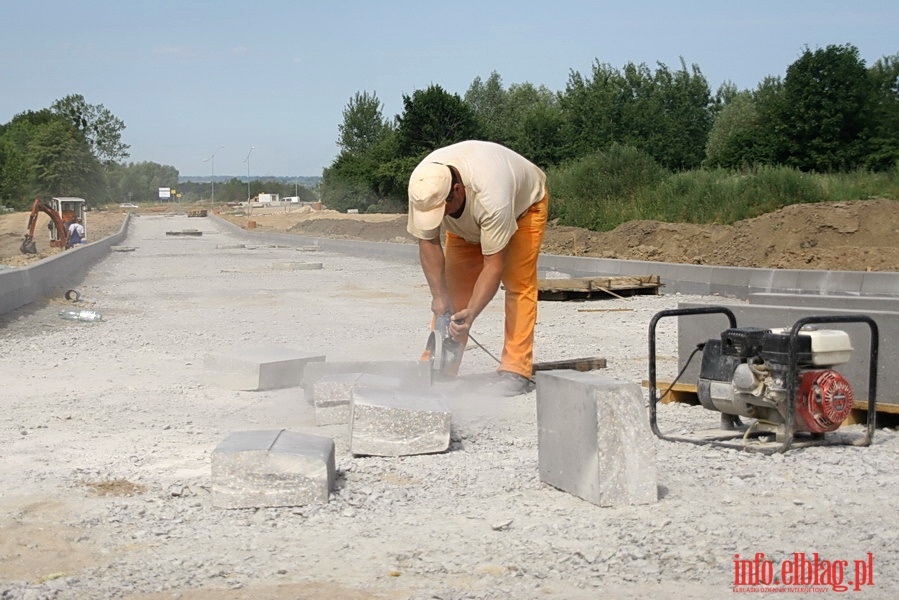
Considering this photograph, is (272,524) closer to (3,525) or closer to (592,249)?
(3,525)

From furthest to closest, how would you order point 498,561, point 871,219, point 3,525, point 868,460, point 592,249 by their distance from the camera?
point 592,249
point 871,219
point 868,460
point 3,525
point 498,561

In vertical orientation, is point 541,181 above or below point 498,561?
above

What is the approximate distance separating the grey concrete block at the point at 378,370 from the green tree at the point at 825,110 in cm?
5103

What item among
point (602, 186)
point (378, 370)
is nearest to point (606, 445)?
point (378, 370)

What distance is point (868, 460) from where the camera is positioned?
5441 millimetres

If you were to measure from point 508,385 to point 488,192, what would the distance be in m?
1.33

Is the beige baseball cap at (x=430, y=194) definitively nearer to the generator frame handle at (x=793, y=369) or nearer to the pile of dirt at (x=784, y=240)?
the generator frame handle at (x=793, y=369)

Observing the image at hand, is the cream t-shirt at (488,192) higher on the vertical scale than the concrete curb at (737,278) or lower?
higher

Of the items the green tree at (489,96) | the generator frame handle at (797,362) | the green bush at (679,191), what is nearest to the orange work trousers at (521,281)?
the generator frame handle at (797,362)

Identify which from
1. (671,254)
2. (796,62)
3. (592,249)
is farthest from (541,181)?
(796,62)

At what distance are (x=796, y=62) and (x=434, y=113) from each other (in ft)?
70.5

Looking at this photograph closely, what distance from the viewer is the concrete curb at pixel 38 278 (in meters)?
13.7

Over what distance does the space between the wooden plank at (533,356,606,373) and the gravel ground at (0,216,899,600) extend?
0.16 meters

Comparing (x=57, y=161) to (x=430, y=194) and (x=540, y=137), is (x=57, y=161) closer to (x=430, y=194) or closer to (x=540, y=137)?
(x=540, y=137)
